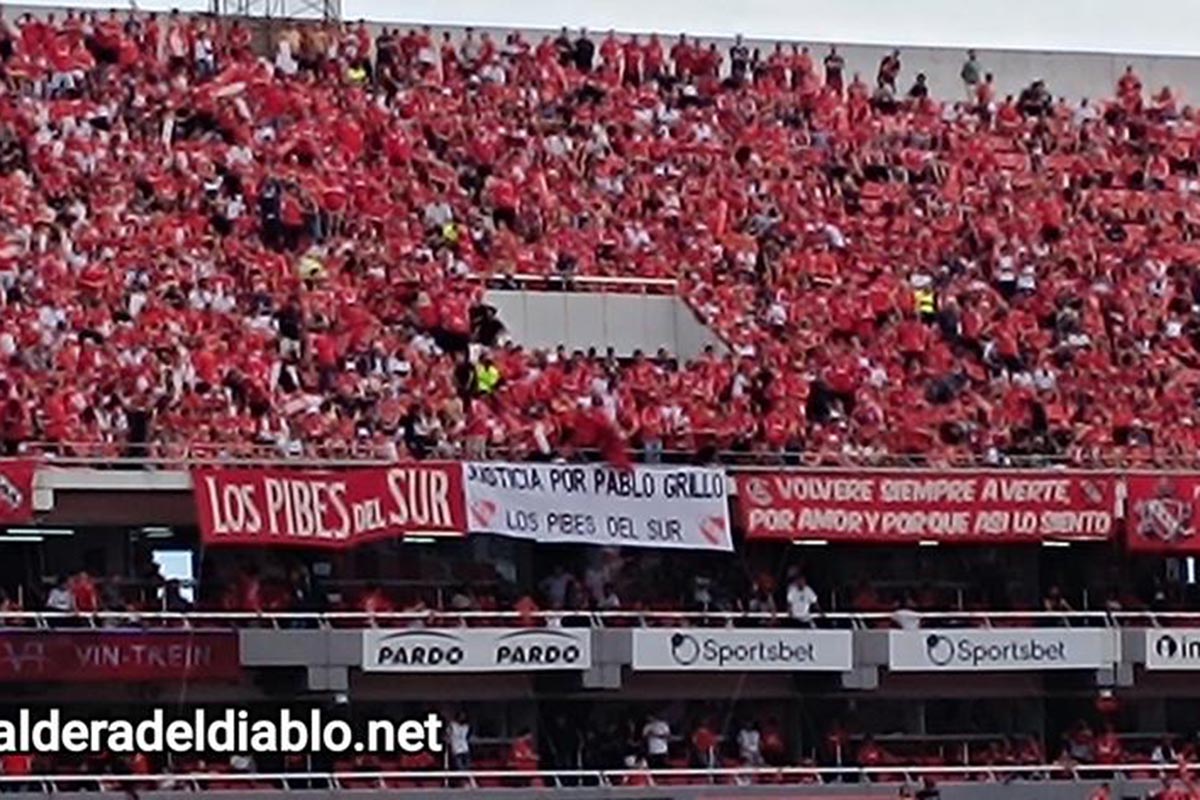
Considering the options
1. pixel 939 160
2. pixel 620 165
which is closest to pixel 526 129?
pixel 620 165

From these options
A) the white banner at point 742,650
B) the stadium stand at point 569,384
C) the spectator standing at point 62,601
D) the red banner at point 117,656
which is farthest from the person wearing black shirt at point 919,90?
the spectator standing at point 62,601

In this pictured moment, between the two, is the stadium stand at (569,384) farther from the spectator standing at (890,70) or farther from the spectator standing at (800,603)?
the spectator standing at (890,70)

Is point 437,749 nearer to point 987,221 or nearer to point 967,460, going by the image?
point 967,460

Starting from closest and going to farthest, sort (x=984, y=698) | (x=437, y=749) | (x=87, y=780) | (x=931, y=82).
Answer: (x=87, y=780) < (x=437, y=749) < (x=984, y=698) < (x=931, y=82)

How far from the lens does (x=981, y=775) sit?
149 ft

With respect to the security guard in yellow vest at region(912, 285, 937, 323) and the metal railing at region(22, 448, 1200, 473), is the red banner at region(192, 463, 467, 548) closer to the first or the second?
the metal railing at region(22, 448, 1200, 473)

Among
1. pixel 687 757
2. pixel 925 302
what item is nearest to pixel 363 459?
pixel 687 757

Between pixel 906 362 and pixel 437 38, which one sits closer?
Answer: pixel 906 362

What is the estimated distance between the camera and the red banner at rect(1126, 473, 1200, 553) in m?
46.0

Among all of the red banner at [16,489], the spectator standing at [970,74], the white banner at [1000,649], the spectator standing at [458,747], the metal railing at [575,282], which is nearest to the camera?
the red banner at [16,489]

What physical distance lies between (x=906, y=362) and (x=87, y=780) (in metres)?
12.2

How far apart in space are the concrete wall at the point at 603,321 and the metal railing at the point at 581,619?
4.32 meters

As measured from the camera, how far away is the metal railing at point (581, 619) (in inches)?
1656

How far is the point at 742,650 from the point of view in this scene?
4444 centimetres
